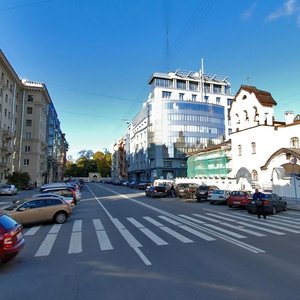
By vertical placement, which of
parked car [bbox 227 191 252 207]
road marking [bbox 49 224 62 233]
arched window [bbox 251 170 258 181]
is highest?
arched window [bbox 251 170 258 181]

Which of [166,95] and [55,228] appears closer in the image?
[55,228]

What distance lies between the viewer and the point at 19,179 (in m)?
54.2

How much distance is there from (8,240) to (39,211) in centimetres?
819

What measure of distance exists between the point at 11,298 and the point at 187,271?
3.71 meters

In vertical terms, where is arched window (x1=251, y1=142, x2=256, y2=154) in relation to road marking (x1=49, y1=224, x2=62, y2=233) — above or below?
above

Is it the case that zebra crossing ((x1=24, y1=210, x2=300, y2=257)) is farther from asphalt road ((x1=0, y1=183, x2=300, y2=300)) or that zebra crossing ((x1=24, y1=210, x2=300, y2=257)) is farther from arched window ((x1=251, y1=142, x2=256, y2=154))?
arched window ((x1=251, y1=142, x2=256, y2=154))

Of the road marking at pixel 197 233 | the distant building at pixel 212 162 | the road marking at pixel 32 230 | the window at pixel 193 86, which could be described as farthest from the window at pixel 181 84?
the road marking at pixel 32 230

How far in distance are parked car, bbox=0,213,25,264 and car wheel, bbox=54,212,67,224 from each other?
26.2 ft

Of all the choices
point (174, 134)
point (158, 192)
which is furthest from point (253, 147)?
point (174, 134)

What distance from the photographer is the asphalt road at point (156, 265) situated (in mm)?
6121

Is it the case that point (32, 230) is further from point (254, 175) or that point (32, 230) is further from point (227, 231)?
point (254, 175)

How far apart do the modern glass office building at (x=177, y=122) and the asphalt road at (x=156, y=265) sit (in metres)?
74.4

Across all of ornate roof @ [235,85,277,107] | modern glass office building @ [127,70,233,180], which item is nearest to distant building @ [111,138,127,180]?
modern glass office building @ [127,70,233,180]

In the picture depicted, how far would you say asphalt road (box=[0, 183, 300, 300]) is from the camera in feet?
20.1
